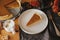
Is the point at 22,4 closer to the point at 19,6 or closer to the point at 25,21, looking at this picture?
the point at 19,6

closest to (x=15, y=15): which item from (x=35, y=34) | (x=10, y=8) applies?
(x=10, y=8)

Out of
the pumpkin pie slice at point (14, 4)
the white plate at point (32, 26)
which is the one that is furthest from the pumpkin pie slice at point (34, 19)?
the pumpkin pie slice at point (14, 4)

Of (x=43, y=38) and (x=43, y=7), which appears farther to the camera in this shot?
(x=43, y=7)

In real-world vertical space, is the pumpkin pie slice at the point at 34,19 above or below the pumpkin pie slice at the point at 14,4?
below

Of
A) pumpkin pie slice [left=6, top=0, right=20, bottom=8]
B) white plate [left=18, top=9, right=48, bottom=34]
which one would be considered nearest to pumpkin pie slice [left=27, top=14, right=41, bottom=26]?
white plate [left=18, top=9, right=48, bottom=34]

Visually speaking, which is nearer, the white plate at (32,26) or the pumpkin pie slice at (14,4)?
the white plate at (32,26)

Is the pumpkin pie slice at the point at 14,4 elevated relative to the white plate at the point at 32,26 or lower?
elevated

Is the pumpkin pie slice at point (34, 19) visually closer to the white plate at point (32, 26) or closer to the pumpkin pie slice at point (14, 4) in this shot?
the white plate at point (32, 26)

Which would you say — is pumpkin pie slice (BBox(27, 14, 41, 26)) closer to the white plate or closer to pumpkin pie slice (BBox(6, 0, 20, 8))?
the white plate

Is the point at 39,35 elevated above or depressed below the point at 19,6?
below
